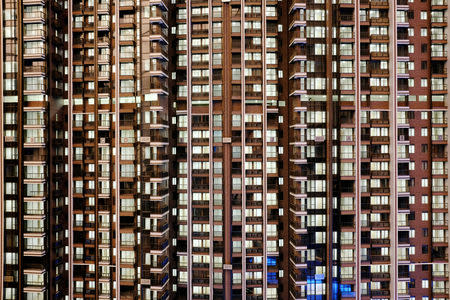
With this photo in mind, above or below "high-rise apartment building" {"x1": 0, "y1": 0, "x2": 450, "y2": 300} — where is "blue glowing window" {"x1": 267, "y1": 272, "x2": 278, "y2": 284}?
below

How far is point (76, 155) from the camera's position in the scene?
25.0 m

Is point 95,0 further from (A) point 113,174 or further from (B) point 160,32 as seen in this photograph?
(A) point 113,174

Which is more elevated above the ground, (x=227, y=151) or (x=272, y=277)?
(x=227, y=151)

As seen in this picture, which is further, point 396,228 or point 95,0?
point 95,0

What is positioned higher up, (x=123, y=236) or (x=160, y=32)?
(x=160, y=32)

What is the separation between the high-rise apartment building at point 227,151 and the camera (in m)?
23.4

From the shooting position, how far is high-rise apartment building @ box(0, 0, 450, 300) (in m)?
23.4

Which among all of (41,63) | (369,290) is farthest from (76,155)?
(369,290)

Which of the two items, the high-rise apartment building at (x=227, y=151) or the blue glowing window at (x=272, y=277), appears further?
the blue glowing window at (x=272, y=277)

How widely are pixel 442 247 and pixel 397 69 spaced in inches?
653

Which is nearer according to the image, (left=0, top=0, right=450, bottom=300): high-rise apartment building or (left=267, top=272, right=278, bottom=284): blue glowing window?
(left=0, top=0, right=450, bottom=300): high-rise apartment building

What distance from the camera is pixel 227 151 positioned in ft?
79.6

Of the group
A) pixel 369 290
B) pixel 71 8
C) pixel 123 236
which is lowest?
pixel 369 290

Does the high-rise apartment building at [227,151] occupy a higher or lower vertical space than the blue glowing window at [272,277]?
higher
